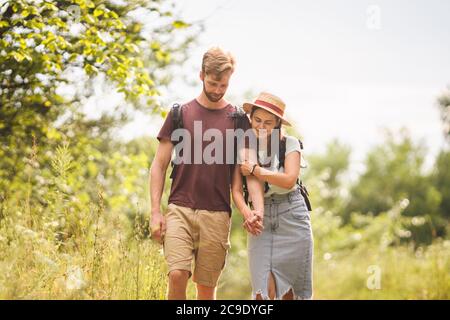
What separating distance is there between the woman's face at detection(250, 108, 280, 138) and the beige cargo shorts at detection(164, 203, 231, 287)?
26.1 inches

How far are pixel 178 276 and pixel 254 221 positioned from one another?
2.15ft

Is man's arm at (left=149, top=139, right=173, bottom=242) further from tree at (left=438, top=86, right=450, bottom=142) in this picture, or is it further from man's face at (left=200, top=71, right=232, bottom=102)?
tree at (left=438, top=86, right=450, bottom=142)

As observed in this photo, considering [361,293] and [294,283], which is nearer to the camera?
[294,283]

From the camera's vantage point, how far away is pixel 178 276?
375 cm

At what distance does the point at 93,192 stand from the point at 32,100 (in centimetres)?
202

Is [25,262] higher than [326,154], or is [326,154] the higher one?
[326,154]

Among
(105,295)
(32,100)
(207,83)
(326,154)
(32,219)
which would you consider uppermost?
(326,154)

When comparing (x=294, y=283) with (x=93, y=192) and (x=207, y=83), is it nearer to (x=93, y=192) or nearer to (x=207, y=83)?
(x=207, y=83)

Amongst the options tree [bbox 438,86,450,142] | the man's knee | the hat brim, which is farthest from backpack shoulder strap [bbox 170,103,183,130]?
tree [bbox 438,86,450,142]

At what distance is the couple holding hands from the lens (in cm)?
385

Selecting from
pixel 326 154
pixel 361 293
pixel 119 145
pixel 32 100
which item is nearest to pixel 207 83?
pixel 32 100

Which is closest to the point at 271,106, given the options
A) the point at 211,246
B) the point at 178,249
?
the point at 211,246

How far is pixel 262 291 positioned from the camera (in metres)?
3.81

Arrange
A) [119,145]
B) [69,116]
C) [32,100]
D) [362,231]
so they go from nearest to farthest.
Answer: [32,100] → [69,116] → [119,145] → [362,231]
